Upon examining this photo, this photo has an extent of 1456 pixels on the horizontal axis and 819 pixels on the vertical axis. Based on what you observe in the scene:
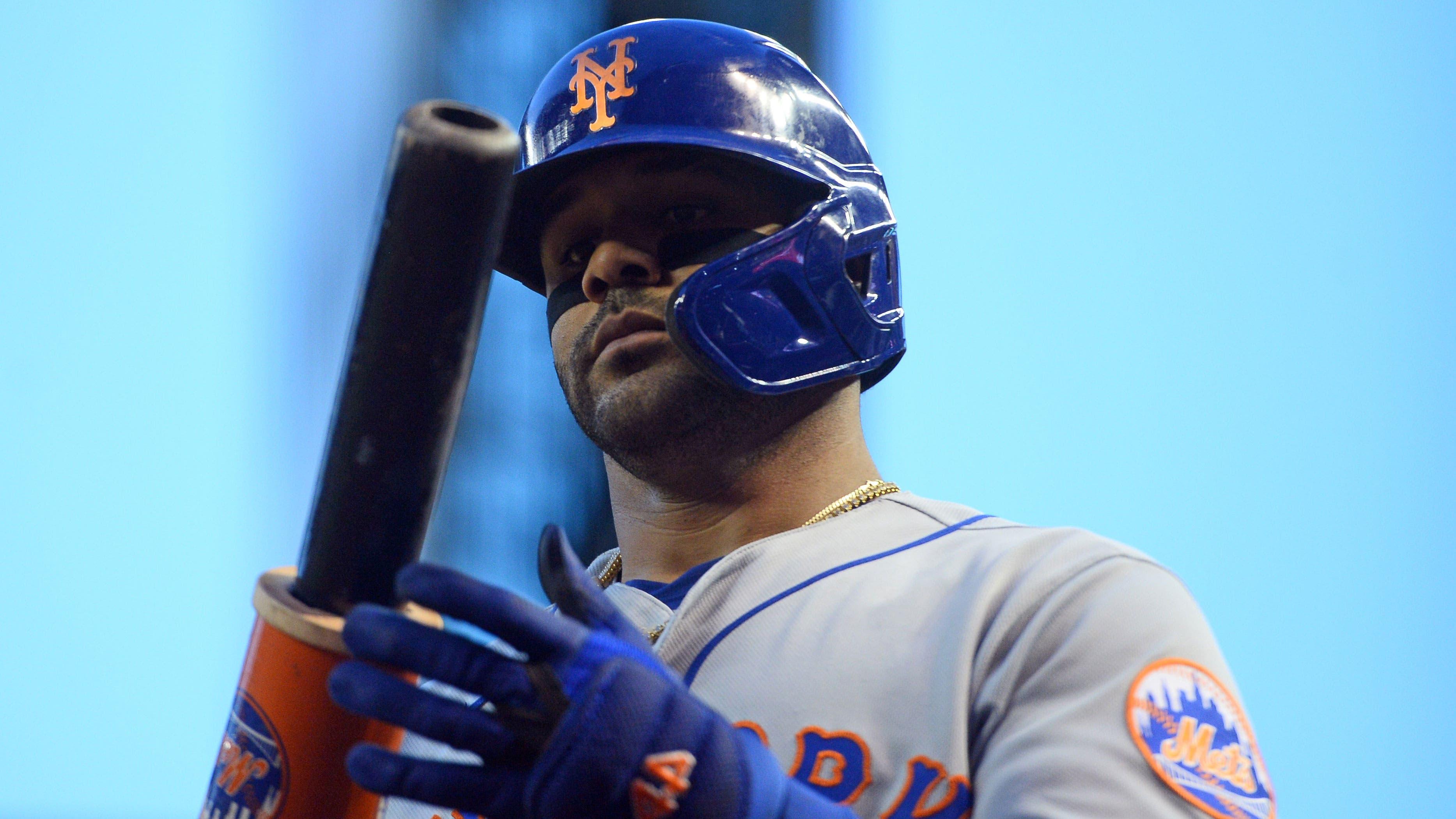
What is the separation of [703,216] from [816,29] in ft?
22.2

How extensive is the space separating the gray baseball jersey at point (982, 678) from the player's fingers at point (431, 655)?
634 millimetres

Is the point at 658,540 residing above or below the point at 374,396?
below

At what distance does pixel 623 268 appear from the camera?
2441mm

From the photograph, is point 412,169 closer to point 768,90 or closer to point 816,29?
point 768,90

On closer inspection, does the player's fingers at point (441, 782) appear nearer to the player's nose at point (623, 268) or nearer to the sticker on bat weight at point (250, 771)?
the sticker on bat weight at point (250, 771)

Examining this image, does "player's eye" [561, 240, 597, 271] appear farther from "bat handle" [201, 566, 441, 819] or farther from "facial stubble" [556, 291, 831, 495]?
"bat handle" [201, 566, 441, 819]

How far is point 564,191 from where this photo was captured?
2.62m

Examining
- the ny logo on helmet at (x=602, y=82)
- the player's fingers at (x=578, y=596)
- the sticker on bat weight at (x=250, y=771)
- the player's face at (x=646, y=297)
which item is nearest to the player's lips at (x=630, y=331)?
the player's face at (x=646, y=297)

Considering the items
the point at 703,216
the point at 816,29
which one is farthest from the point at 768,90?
the point at 816,29

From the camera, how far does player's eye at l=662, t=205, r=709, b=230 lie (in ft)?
8.08

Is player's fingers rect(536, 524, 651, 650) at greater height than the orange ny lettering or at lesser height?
greater

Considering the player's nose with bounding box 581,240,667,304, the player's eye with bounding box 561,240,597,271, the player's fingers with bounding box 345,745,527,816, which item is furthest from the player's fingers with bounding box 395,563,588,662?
the player's eye with bounding box 561,240,597,271

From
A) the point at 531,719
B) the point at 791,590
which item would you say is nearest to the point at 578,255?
the point at 791,590

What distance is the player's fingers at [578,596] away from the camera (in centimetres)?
138
